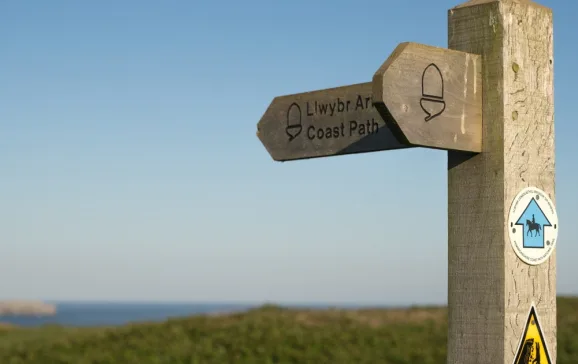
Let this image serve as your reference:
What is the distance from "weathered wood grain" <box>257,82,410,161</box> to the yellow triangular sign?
3.13ft

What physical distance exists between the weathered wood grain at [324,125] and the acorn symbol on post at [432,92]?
361mm

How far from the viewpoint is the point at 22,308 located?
13025 centimetres

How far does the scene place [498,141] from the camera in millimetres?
3531

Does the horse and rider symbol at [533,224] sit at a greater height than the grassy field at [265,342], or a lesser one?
greater

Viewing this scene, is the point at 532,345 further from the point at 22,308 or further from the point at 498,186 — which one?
the point at 22,308

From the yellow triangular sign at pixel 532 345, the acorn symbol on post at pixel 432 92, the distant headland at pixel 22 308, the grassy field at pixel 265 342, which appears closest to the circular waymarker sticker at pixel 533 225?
the yellow triangular sign at pixel 532 345

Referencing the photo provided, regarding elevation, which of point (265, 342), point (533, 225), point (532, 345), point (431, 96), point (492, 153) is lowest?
point (265, 342)

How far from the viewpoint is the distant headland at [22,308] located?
128125 mm

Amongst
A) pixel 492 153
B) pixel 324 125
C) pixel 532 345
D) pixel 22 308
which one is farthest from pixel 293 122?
pixel 22 308

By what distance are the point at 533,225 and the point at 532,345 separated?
52cm

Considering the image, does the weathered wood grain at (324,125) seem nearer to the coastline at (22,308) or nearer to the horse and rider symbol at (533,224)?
the horse and rider symbol at (533,224)

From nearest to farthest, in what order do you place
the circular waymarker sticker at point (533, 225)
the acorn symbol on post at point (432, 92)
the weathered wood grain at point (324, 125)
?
the acorn symbol on post at point (432, 92) < the circular waymarker sticker at point (533, 225) < the weathered wood grain at point (324, 125)

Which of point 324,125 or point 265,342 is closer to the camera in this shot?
point 324,125

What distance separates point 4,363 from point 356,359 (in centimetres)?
519
